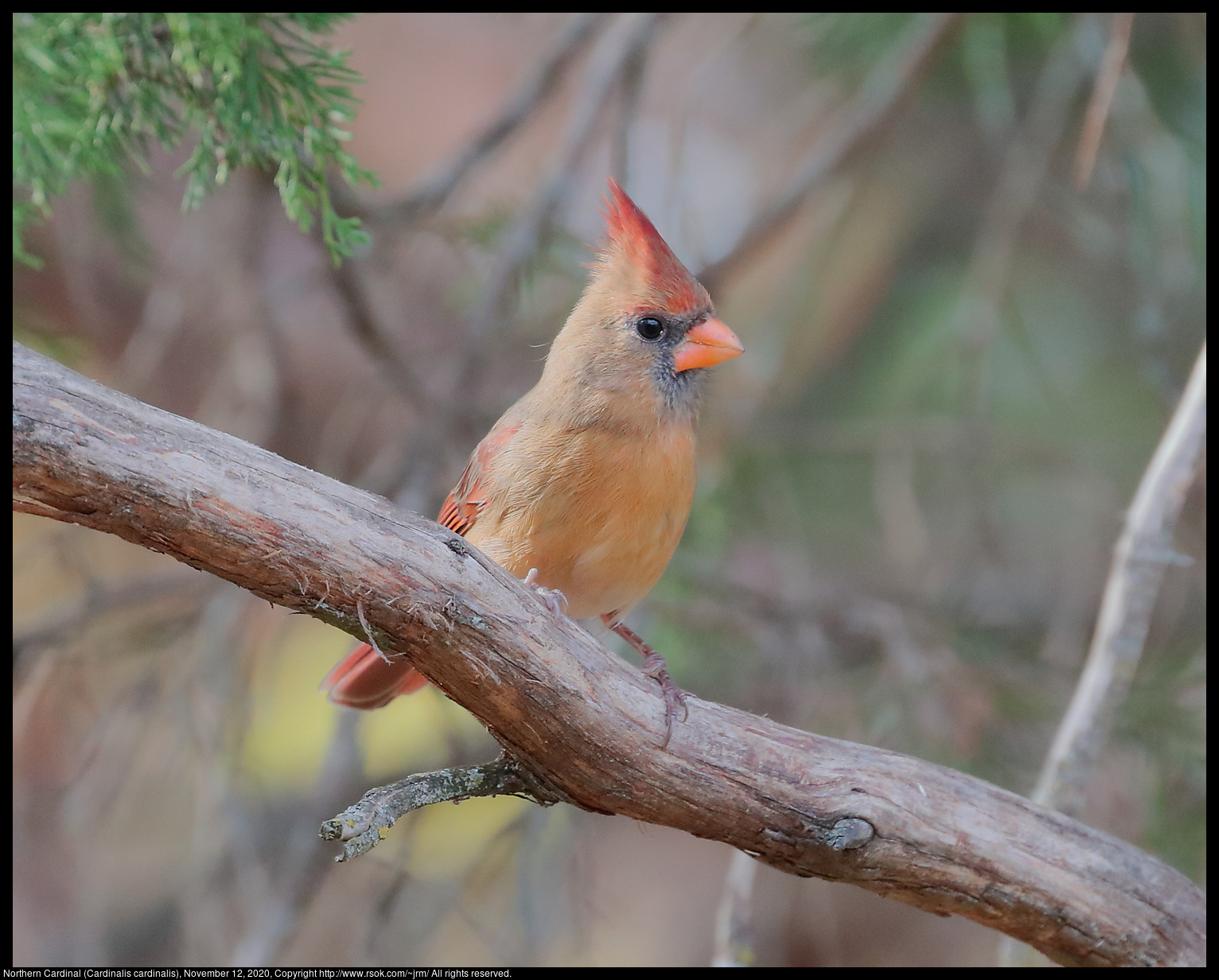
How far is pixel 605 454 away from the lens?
2.45 metres

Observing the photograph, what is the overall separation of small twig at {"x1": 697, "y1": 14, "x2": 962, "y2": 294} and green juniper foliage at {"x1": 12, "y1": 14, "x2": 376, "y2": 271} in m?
1.89

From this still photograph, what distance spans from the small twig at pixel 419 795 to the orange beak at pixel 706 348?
1104 millimetres

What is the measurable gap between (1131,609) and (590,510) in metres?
1.25

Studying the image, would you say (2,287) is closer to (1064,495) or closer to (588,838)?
(588,838)

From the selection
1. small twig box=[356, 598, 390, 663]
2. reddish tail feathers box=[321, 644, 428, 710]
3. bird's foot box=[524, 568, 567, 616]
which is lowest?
reddish tail feathers box=[321, 644, 428, 710]

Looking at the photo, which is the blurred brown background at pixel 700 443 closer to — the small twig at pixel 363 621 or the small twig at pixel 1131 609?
the small twig at pixel 1131 609

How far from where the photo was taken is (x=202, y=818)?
335cm

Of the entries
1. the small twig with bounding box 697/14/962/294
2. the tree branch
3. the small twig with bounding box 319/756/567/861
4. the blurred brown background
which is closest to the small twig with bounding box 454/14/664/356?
the blurred brown background

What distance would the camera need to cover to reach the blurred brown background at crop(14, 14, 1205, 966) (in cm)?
344

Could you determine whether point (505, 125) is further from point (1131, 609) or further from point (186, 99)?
point (1131, 609)

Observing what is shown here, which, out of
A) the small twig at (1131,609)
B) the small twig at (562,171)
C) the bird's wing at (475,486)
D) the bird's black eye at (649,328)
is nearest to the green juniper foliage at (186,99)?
the bird's wing at (475,486)

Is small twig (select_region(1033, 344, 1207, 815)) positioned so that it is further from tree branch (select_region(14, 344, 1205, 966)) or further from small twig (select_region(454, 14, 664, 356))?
small twig (select_region(454, 14, 664, 356))

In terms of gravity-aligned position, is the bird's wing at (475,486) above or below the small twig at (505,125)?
below

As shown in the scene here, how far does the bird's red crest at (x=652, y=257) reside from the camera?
267cm
